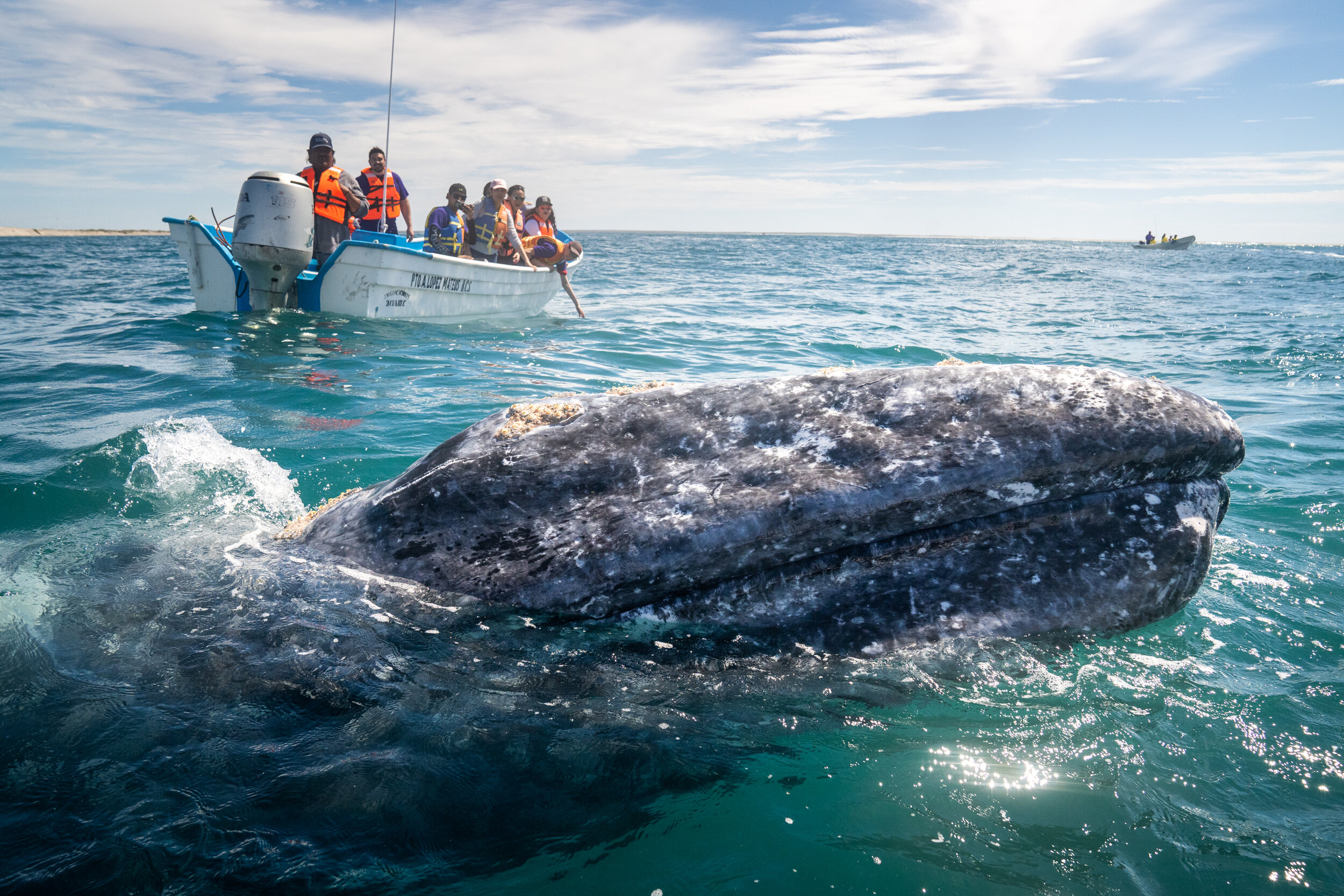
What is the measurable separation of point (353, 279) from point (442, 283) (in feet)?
5.93

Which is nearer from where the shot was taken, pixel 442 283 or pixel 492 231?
pixel 442 283

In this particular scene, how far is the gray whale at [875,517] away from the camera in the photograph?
300 cm

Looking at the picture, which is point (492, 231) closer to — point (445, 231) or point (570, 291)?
point (445, 231)

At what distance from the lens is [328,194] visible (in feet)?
48.8

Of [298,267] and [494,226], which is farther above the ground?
[494,226]

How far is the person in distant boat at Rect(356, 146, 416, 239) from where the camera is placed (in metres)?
16.3

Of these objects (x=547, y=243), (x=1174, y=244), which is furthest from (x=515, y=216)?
(x=1174, y=244)

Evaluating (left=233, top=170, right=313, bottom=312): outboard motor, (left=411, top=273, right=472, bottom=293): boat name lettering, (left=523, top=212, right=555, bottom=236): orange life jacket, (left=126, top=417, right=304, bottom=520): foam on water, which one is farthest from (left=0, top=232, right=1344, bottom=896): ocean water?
(left=523, top=212, right=555, bottom=236): orange life jacket

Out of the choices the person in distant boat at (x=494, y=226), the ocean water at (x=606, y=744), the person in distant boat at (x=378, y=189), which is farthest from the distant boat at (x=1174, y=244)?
the ocean water at (x=606, y=744)

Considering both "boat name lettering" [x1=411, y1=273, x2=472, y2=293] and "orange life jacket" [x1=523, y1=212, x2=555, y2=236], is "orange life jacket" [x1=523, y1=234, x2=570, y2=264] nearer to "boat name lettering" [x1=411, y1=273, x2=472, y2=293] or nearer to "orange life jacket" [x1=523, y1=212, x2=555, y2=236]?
"orange life jacket" [x1=523, y1=212, x2=555, y2=236]

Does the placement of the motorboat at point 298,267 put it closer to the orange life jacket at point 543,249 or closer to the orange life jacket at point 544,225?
the orange life jacket at point 543,249

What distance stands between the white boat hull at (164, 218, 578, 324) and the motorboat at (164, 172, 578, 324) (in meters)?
0.01

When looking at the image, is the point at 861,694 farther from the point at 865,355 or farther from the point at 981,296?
the point at 981,296

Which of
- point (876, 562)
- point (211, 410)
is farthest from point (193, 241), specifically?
point (876, 562)
